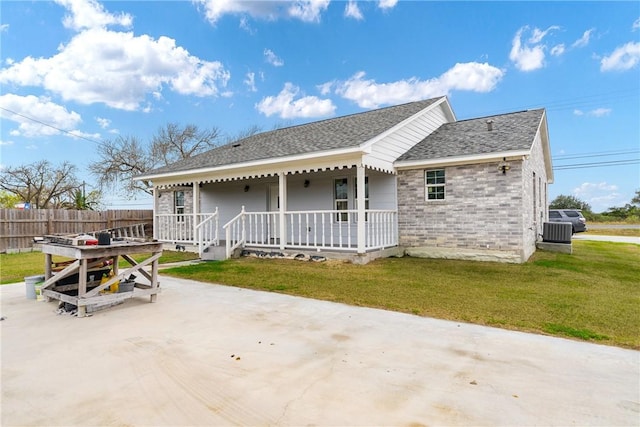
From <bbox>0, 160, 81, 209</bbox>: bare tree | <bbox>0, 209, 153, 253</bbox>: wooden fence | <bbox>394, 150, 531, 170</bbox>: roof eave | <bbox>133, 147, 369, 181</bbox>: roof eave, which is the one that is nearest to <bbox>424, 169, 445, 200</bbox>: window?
<bbox>394, 150, 531, 170</bbox>: roof eave

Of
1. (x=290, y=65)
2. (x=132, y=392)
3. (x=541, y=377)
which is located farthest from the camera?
(x=290, y=65)

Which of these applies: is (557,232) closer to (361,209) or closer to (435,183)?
(435,183)

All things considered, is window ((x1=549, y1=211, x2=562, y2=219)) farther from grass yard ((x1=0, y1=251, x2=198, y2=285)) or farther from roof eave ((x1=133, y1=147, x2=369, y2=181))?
grass yard ((x1=0, y1=251, x2=198, y2=285))

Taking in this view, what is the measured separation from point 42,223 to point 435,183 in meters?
16.9

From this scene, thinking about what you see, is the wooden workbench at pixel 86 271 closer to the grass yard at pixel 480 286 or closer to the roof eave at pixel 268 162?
the grass yard at pixel 480 286

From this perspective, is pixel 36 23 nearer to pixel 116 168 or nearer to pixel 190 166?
pixel 190 166

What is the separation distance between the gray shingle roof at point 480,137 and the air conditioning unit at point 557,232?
168 inches

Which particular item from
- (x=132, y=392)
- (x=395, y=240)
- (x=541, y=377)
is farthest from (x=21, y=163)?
(x=541, y=377)

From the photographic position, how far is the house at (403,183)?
372 inches

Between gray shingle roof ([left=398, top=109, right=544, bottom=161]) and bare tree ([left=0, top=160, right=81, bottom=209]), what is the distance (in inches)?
1196

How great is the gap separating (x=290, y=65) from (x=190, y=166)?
14.2 metres

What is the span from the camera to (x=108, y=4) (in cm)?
1384

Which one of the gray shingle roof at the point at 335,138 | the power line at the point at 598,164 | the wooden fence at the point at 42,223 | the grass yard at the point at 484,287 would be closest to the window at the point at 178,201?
the gray shingle roof at the point at 335,138

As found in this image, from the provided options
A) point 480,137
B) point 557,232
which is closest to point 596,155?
point 557,232
